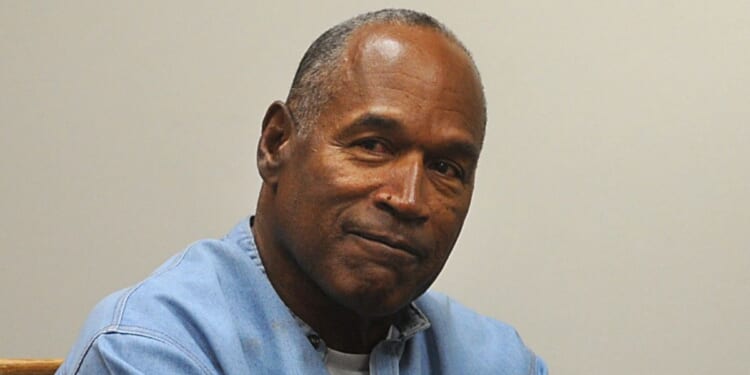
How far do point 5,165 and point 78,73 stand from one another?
20 cm

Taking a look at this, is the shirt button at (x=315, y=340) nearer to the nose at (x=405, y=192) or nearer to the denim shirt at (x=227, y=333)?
the denim shirt at (x=227, y=333)

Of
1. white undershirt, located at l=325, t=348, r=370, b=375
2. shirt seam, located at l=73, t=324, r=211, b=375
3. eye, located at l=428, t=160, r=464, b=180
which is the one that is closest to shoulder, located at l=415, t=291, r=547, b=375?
white undershirt, located at l=325, t=348, r=370, b=375

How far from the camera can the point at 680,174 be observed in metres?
1.92

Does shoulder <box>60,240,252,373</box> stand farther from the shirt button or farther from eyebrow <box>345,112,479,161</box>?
eyebrow <box>345,112,479,161</box>

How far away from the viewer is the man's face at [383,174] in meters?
1.13

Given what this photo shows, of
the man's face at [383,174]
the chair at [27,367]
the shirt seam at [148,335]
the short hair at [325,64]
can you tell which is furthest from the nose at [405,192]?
the chair at [27,367]

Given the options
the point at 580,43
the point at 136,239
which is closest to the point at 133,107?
the point at 136,239

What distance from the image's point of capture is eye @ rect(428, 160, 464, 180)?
1.20 meters

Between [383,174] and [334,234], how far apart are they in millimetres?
81

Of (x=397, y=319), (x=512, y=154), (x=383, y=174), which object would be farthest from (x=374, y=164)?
(x=512, y=154)

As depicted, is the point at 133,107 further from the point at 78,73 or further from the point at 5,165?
the point at 5,165

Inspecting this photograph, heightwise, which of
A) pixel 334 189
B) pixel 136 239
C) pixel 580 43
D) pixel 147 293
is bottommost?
pixel 136 239

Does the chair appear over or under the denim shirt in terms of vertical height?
under

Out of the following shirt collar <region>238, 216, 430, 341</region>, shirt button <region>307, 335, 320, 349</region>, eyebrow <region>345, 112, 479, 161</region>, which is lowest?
shirt button <region>307, 335, 320, 349</region>
